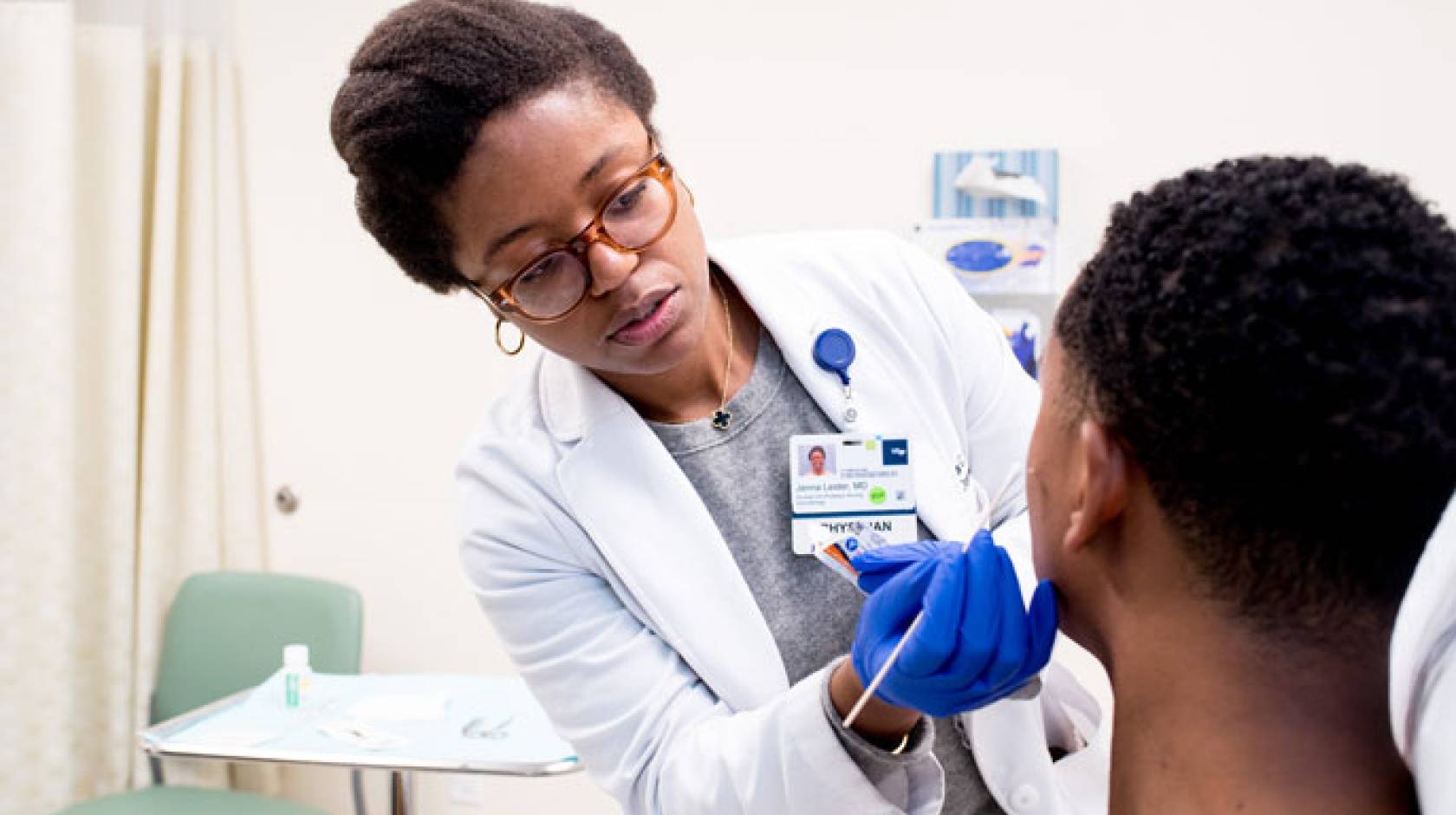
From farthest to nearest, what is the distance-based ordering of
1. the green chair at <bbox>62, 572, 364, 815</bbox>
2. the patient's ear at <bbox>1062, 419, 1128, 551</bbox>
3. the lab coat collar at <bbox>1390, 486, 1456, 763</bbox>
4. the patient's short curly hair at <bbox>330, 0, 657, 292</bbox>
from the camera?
the green chair at <bbox>62, 572, 364, 815</bbox> → the patient's short curly hair at <bbox>330, 0, 657, 292</bbox> → the patient's ear at <bbox>1062, 419, 1128, 551</bbox> → the lab coat collar at <bbox>1390, 486, 1456, 763</bbox>

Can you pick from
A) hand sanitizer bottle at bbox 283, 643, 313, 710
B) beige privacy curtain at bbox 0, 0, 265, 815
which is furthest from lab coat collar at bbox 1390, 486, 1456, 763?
beige privacy curtain at bbox 0, 0, 265, 815

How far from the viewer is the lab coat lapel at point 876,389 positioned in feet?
4.04

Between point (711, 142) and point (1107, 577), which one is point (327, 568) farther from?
point (1107, 577)

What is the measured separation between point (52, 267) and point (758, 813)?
235 centimetres

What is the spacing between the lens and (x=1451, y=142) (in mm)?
2406

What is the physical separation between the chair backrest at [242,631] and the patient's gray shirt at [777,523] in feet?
5.73

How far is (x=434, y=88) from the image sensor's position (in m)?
1.04

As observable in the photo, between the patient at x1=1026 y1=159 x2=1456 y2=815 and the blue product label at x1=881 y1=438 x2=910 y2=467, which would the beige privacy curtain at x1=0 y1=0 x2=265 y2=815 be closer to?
the blue product label at x1=881 y1=438 x2=910 y2=467

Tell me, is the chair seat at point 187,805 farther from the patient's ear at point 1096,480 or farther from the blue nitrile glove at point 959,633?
the patient's ear at point 1096,480

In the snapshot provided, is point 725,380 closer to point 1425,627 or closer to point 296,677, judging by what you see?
point 1425,627

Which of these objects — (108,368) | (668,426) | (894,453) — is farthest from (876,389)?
(108,368)

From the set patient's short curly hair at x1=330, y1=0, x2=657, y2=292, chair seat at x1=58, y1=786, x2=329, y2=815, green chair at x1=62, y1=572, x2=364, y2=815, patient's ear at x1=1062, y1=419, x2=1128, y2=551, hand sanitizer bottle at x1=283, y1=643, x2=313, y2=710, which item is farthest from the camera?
green chair at x1=62, y1=572, x2=364, y2=815

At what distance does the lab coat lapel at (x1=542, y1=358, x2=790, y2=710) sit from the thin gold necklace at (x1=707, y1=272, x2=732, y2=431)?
0.20ft

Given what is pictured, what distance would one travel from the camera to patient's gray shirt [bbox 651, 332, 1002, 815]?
1.20 m
